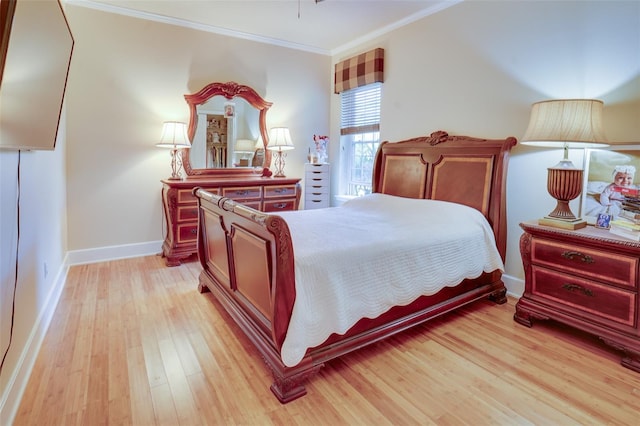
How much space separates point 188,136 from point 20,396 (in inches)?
122

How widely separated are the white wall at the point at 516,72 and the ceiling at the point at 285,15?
25 centimetres

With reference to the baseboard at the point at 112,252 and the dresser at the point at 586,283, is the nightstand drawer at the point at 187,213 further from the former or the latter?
the dresser at the point at 586,283

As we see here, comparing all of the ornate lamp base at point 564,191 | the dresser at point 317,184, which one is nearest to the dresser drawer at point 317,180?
the dresser at point 317,184

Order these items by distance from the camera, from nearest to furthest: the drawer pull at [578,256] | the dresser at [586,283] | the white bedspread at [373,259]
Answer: the white bedspread at [373,259] → the dresser at [586,283] → the drawer pull at [578,256]

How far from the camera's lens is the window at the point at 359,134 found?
459 cm

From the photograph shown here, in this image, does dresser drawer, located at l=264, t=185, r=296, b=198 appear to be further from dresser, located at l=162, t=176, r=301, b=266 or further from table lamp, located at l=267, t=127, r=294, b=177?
table lamp, located at l=267, t=127, r=294, b=177

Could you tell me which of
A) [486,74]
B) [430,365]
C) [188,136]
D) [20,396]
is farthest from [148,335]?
[486,74]

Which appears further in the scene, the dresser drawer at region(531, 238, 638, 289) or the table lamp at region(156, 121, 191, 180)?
the table lamp at region(156, 121, 191, 180)

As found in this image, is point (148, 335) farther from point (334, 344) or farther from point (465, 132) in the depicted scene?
point (465, 132)

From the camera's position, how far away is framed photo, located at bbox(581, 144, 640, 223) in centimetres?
235

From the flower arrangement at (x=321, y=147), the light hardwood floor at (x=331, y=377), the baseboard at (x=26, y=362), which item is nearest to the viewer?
the baseboard at (x=26, y=362)

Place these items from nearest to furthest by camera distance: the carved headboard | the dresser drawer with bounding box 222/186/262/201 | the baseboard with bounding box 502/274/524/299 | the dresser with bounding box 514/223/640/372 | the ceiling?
the dresser with bounding box 514/223/640/372 → the carved headboard → the baseboard with bounding box 502/274/524/299 → the ceiling → the dresser drawer with bounding box 222/186/262/201

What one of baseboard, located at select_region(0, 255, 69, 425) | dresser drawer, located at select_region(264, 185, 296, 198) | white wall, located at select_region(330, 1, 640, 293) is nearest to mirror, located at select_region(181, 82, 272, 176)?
dresser drawer, located at select_region(264, 185, 296, 198)

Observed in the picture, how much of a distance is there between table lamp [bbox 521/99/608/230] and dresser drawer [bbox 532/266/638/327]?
0.35m
